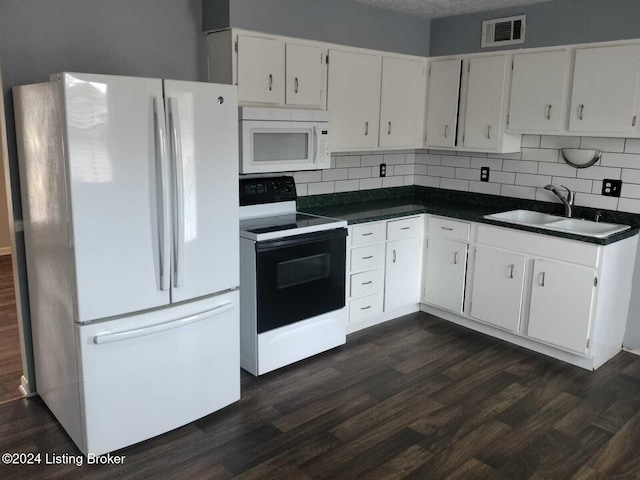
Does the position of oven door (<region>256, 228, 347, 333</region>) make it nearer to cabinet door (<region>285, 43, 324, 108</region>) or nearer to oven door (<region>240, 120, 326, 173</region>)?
oven door (<region>240, 120, 326, 173</region>)

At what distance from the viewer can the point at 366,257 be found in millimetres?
4023

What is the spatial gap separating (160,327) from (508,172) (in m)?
3.05

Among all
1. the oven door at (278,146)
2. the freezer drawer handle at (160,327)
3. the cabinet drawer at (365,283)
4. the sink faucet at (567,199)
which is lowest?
the cabinet drawer at (365,283)

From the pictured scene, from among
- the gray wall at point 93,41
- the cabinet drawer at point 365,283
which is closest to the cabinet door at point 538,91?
the cabinet drawer at point 365,283

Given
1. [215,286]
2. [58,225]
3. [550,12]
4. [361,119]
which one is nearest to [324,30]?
[361,119]

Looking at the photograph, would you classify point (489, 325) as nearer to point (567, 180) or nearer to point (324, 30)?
point (567, 180)

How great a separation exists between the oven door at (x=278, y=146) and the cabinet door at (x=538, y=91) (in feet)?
5.08

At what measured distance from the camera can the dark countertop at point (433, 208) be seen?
3.75m

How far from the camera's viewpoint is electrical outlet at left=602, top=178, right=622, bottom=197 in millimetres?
3785

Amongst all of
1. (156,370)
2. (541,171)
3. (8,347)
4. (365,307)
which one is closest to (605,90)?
(541,171)

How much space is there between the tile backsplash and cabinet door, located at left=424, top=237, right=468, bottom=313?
69 cm

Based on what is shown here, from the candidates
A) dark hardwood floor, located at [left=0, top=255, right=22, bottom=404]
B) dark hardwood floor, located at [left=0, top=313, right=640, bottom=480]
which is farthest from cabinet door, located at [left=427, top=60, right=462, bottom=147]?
dark hardwood floor, located at [left=0, top=255, right=22, bottom=404]

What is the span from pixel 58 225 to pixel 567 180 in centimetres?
342

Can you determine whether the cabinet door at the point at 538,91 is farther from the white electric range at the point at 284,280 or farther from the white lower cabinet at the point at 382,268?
the white electric range at the point at 284,280
